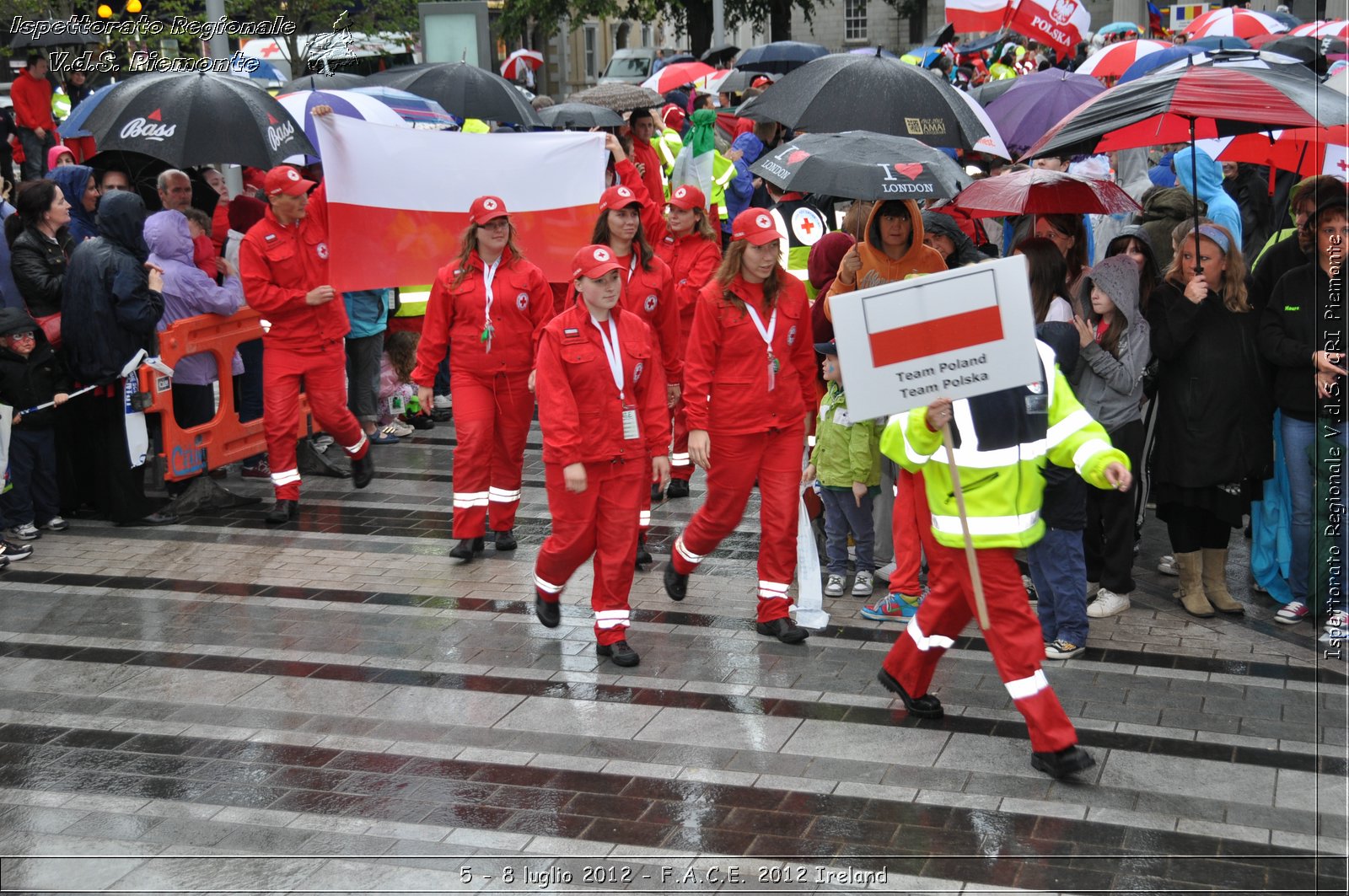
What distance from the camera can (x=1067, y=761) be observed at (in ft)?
18.1

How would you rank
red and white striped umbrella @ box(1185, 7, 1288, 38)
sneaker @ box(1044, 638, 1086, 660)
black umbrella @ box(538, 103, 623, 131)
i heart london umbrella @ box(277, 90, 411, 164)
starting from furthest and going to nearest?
red and white striped umbrella @ box(1185, 7, 1288, 38) < black umbrella @ box(538, 103, 623, 131) < i heart london umbrella @ box(277, 90, 411, 164) < sneaker @ box(1044, 638, 1086, 660)

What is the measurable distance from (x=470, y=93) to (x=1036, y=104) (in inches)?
230

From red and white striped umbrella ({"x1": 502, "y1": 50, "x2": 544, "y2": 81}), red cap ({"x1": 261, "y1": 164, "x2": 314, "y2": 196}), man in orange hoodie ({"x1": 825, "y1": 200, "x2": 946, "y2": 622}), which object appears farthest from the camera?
red and white striped umbrella ({"x1": 502, "y1": 50, "x2": 544, "y2": 81})

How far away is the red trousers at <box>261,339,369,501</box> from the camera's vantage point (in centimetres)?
960

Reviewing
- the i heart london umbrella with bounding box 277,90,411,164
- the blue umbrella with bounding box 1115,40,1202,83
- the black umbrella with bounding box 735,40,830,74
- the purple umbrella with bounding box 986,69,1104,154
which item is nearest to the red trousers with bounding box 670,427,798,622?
the purple umbrella with bounding box 986,69,1104,154

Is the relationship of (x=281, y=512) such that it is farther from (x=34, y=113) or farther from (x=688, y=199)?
(x=34, y=113)

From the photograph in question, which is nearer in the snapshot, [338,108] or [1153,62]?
[1153,62]

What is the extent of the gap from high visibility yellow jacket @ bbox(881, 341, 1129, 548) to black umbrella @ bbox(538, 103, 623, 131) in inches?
392

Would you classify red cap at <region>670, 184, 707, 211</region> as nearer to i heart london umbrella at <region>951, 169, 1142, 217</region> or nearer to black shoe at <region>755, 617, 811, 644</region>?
i heart london umbrella at <region>951, 169, 1142, 217</region>

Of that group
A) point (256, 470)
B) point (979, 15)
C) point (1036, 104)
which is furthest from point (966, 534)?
point (979, 15)

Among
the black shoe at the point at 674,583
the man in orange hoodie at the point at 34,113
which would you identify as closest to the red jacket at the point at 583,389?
the black shoe at the point at 674,583

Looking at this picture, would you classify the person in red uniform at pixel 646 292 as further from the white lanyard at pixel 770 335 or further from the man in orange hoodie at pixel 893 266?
the white lanyard at pixel 770 335

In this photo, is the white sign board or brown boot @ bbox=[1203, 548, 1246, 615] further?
brown boot @ bbox=[1203, 548, 1246, 615]

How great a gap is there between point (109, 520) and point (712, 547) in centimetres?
462
